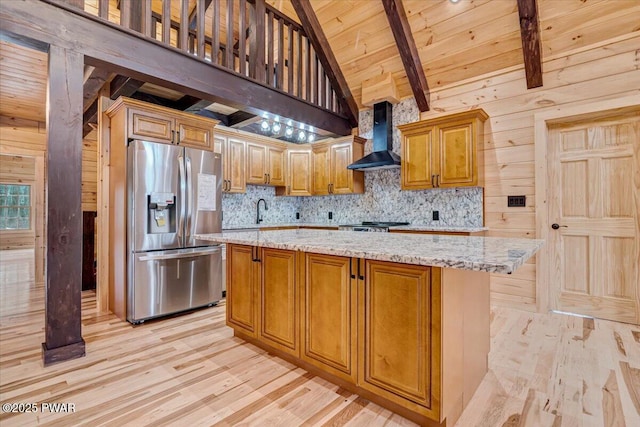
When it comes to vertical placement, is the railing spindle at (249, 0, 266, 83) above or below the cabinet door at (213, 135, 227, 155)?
above

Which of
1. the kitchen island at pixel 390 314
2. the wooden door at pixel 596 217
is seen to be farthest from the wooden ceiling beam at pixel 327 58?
the kitchen island at pixel 390 314

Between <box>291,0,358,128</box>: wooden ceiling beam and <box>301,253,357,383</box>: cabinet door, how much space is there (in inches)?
135

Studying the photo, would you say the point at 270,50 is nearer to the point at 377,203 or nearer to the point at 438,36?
the point at 438,36

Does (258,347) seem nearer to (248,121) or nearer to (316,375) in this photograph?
(316,375)

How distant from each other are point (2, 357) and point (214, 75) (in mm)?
2888

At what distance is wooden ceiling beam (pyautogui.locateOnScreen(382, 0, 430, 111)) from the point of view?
3.44 metres

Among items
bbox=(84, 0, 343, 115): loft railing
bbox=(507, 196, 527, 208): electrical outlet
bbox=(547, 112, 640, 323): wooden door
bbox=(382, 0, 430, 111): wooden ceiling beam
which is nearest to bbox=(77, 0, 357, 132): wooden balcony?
bbox=(84, 0, 343, 115): loft railing

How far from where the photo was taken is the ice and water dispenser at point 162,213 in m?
3.12

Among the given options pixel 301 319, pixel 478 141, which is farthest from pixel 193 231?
pixel 478 141

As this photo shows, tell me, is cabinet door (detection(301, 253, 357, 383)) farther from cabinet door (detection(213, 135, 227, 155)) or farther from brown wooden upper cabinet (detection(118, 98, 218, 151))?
cabinet door (detection(213, 135, 227, 155))

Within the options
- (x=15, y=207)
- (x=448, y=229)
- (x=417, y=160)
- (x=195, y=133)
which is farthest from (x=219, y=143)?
(x=15, y=207)

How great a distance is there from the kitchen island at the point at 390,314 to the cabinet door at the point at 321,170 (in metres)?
2.95

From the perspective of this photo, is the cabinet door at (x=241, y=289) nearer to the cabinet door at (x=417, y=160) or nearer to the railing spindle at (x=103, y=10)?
the railing spindle at (x=103, y=10)

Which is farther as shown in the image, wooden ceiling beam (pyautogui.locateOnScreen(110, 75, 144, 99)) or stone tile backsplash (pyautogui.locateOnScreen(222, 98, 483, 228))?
stone tile backsplash (pyautogui.locateOnScreen(222, 98, 483, 228))
